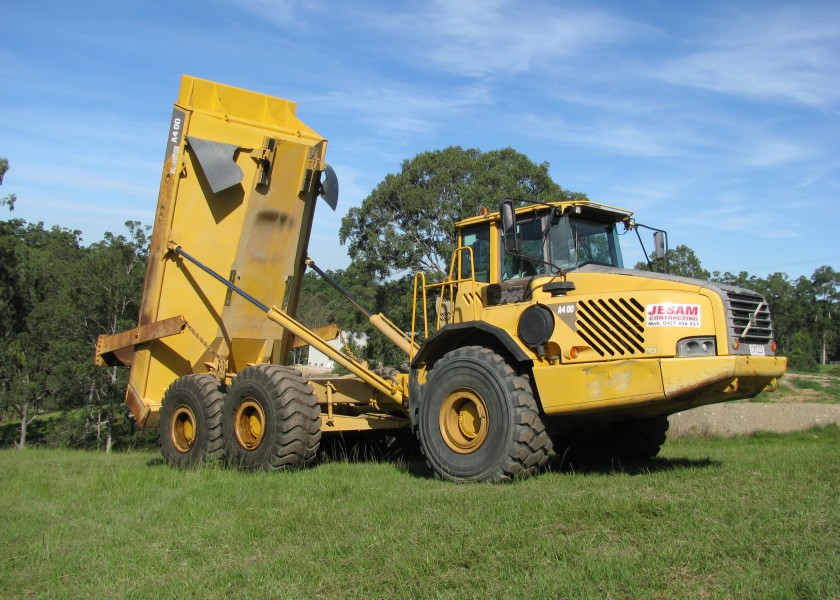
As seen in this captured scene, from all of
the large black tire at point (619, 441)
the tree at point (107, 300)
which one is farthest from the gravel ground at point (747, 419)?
the tree at point (107, 300)

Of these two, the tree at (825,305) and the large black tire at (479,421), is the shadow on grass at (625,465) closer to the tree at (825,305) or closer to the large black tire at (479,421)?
the large black tire at (479,421)

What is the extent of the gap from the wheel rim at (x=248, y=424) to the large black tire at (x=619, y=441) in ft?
11.8

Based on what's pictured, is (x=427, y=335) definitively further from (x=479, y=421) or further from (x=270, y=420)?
(x=270, y=420)

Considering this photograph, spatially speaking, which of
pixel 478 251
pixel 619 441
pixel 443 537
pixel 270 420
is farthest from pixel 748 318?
pixel 270 420

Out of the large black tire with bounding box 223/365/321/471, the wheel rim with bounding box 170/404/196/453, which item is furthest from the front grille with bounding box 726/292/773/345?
the wheel rim with bounding box 170/404/196/453

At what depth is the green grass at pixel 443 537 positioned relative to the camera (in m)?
4.48

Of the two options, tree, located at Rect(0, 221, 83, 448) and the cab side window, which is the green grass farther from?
tree, located at Rect(0, 221, 83, 448)

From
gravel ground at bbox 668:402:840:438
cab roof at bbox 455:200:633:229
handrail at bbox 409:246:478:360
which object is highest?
cab roof at bbox 455:200:633:229

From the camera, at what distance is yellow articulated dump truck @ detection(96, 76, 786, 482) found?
7254 millimetres

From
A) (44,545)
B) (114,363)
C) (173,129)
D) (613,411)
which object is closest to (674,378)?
(613,411)

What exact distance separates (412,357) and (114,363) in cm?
492

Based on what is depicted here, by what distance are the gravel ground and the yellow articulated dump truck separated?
1131 cm

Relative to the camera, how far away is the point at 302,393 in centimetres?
936

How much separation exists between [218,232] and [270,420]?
118 inches
